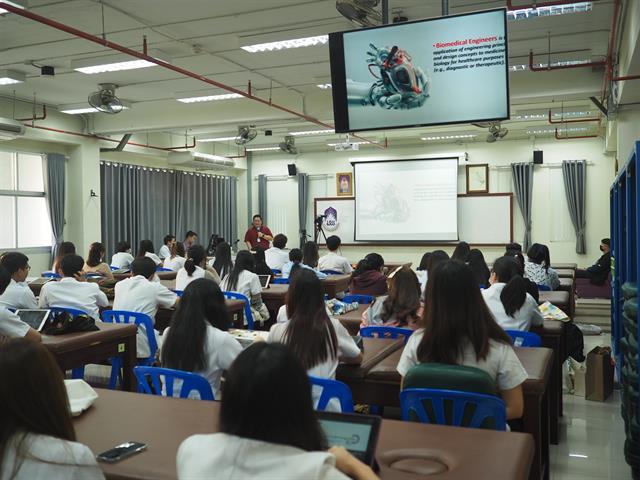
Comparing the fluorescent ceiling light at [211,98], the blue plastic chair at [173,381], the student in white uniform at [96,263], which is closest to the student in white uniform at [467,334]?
the blue plastic chair at [173,381]

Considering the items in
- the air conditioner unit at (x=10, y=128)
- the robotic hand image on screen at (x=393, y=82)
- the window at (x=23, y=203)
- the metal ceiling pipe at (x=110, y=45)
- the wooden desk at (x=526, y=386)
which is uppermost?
the metal ceiling pipe at (x=110, y=45)

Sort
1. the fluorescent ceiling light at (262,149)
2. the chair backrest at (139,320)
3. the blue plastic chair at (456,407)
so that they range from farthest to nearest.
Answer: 1. the fluorescent ceiling light at (262,149)
2. the chair backrest at (139,320)
3. the blue plastic chair at (456,407)

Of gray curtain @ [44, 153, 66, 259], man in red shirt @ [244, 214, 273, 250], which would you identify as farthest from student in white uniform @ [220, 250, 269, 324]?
man in red shirt @ [244, 214, 273, 250]

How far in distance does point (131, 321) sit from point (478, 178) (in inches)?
388

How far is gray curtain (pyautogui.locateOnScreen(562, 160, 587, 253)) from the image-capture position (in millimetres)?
12367

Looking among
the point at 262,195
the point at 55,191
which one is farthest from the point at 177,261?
the point at 262,195

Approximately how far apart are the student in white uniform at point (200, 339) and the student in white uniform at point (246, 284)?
119 inches

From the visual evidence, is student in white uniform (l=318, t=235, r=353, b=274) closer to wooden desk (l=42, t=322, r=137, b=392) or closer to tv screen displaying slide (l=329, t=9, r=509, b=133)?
tv screen displaying slide (l=329, t=9, r=509, b=133)

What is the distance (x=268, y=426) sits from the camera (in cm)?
121

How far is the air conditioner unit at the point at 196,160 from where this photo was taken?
1226 centimetres

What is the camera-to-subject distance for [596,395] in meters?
4.71

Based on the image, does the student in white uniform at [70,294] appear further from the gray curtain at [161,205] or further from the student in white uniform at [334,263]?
the gray curtain at [161,205]

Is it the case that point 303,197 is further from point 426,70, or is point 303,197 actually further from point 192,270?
point 426,70

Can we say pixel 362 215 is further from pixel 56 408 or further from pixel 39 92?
pixel 56 408
